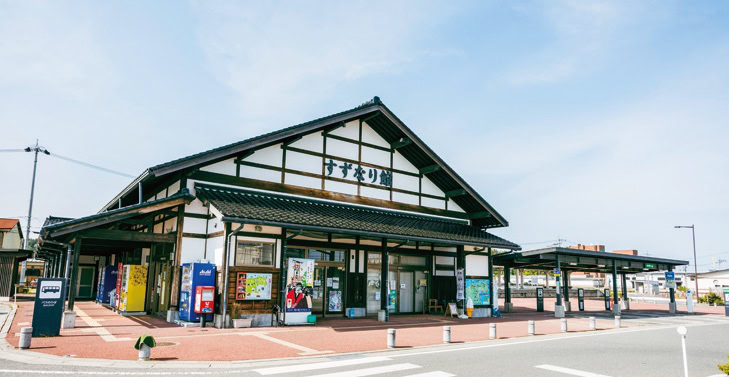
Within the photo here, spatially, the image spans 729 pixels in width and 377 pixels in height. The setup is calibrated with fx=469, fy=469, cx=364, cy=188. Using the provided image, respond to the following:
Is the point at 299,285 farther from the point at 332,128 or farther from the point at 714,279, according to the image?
the point at 714,279

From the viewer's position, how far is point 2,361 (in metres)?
8.40

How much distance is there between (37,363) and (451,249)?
Answer: 53.4 feet

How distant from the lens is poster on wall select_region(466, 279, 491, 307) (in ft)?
68.6

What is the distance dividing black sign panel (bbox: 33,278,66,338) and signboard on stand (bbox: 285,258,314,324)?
6267 mm

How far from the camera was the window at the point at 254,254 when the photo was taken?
14961mm

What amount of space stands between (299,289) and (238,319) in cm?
228

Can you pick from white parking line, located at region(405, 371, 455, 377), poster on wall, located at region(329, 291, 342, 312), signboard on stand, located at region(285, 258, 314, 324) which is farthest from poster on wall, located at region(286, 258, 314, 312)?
white parking line, located at region(405, 371, 455, 377)

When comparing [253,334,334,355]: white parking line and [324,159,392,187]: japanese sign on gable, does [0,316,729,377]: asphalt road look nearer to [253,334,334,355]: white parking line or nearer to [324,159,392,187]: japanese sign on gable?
[253,334,334,355]: white parking line

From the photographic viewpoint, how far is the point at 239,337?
40.1 feet

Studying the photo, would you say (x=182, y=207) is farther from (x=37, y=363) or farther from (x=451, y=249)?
(x=451, y=249)

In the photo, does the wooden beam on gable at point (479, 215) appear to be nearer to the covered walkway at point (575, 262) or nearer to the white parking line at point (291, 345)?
the covered walkway at point (575, 262)

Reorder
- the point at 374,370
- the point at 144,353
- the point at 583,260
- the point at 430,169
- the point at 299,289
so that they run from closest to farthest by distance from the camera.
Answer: the point at 374,370
the point at 144,353
the point at 299,289
the point at 430,169
the point at 583,260

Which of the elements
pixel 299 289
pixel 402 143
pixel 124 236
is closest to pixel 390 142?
pixel 402 143

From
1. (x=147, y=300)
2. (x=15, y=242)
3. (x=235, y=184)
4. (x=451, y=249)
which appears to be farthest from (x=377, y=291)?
(x=15, y=242)
